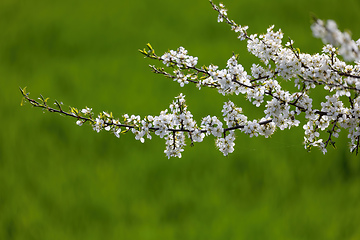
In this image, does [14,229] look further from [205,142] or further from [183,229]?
[205,142]

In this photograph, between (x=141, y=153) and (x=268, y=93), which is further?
(x=141, y=153)

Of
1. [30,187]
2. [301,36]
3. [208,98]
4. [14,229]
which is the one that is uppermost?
[301,36]

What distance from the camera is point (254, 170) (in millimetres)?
3109

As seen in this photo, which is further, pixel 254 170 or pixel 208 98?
pixel 208 98

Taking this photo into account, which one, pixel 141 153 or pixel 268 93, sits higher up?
pixel 141 153

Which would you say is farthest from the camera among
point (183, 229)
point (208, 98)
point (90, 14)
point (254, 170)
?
point (90, 14)

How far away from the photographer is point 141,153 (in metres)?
3.22

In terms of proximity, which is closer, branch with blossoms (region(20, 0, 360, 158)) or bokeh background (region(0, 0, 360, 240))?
branch with blossoms (region(20, 0, 360, 158))

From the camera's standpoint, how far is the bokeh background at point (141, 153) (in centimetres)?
297

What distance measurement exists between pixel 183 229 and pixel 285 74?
1749mm

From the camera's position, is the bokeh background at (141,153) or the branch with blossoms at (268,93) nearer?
the branch with blossoms at (268,93)

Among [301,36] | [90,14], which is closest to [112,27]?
[90,14]

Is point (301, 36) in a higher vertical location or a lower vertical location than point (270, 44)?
higher

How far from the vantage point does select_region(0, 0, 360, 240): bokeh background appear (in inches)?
117
